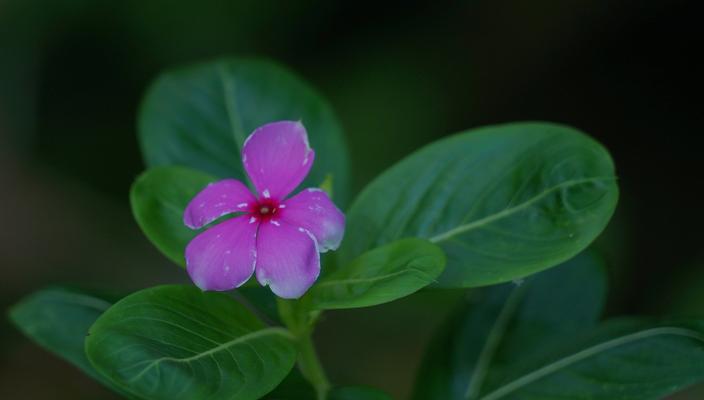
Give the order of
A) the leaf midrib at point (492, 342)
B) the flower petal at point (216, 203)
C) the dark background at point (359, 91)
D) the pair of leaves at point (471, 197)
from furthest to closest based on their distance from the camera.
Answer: the dark background at point (359, 91) → the leaf midrib at point (492, 342) → the pair of leaves at point (471, 197) → the flower petal at point (216, 203)

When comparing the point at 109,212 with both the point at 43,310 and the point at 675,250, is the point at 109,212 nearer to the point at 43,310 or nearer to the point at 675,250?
the point at 43,310

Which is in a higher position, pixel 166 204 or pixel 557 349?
pixel 166 204

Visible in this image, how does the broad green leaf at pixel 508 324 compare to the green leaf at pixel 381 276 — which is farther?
the broad green leaf at pixel 508 324

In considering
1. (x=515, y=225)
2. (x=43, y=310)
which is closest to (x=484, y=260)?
(x=515, y=225)

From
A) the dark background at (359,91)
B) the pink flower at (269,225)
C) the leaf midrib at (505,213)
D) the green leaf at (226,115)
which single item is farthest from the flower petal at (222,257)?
the dark background at (359,91)

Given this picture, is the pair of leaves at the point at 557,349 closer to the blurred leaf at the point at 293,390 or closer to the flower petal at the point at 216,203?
the blurred leaf at the point at 293,390

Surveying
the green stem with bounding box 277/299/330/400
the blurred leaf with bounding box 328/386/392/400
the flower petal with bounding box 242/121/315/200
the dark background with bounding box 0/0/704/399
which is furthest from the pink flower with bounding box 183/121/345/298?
the dark background with bounding box 0/0/704/399

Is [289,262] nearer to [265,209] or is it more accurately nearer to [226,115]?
[265,209]

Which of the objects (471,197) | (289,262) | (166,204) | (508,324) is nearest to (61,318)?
(166,204)
